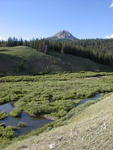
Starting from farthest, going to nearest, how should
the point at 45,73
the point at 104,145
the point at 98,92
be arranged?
the point at 45,73, the point at 98,92, the point at 104,145

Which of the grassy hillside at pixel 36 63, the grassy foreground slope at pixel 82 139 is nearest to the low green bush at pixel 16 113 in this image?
the grassy foreground slope at pixel 82 139

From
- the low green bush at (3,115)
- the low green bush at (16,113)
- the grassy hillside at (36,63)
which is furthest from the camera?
the grassy hillside at (36,63)

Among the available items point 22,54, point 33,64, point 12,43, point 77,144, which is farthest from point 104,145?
point 12,43

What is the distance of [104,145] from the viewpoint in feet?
47.1

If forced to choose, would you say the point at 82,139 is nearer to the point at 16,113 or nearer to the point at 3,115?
the point at 16,113

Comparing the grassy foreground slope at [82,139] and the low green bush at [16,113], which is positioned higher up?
the grassy foreground slope at [82,139]

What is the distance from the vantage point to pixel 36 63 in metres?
107

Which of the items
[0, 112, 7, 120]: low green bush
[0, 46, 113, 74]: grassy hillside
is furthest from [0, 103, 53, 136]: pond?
[0, 46, 113, 74]: grassy hillside

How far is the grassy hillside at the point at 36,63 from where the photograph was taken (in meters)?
95.0

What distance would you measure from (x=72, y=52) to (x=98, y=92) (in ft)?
300

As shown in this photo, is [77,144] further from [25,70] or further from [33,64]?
[33,64]

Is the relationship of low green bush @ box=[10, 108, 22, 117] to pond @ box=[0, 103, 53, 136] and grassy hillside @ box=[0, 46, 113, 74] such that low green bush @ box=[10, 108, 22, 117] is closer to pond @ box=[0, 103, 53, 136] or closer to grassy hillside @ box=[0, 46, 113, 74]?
pond @ box=[0, 103, 53, 136]

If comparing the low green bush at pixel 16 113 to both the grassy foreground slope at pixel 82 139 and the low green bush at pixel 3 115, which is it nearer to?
the low green bush at pixel 3 115

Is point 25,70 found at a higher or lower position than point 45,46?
lower
